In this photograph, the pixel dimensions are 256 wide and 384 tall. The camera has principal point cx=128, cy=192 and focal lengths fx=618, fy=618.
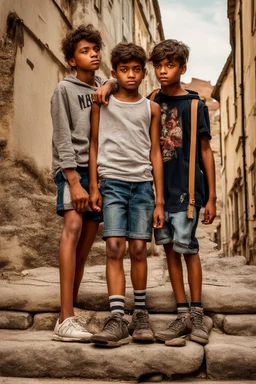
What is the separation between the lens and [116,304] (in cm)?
405

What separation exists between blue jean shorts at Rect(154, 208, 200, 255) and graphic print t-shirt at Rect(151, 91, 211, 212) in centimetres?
6

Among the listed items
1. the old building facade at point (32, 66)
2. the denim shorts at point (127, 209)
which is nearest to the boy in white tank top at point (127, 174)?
the denim shorts at point (127, 209)

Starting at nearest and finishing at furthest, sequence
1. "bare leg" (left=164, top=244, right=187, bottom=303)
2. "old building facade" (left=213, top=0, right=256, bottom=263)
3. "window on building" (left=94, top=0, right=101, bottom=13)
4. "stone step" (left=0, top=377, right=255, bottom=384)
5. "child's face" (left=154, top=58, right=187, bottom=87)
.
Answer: "stone step" (left=0, top=377, right=255, bottom=384) < "bare leg" (left=164, top=244, right=187, bottom=303) < "child's face" (left=154, top=58, right=187, bottom=87) < "window on building" (left=94, top=0, right=101, bottom=13) < "old building facade" (left=213, top=0, right=256, bottom=263)

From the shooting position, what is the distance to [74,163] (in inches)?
168

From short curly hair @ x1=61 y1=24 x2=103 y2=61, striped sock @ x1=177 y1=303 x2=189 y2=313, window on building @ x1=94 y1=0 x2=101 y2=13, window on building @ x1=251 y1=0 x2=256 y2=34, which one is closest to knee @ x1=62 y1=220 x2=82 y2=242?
striped sock @ x1=177 y1=303 x2=189 y2=313

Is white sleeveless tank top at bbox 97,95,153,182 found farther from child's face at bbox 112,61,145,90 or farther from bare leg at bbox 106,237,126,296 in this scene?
bare leg at bbox 106,237,126,296

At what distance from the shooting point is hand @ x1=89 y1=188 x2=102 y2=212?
427 centimetres

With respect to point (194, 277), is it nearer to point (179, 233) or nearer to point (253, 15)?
point (179, 233)

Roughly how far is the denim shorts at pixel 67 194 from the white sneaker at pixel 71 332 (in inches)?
29.2

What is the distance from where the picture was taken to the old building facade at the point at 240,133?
14.8m

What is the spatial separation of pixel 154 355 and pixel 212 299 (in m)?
1.01

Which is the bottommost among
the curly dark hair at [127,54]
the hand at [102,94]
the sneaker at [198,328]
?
the sneaker at [198,328]

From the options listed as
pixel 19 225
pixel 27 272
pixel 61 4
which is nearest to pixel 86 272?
pixel 27 272

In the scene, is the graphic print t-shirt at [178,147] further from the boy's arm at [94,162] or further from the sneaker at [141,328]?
the sneaker at [141,328]
